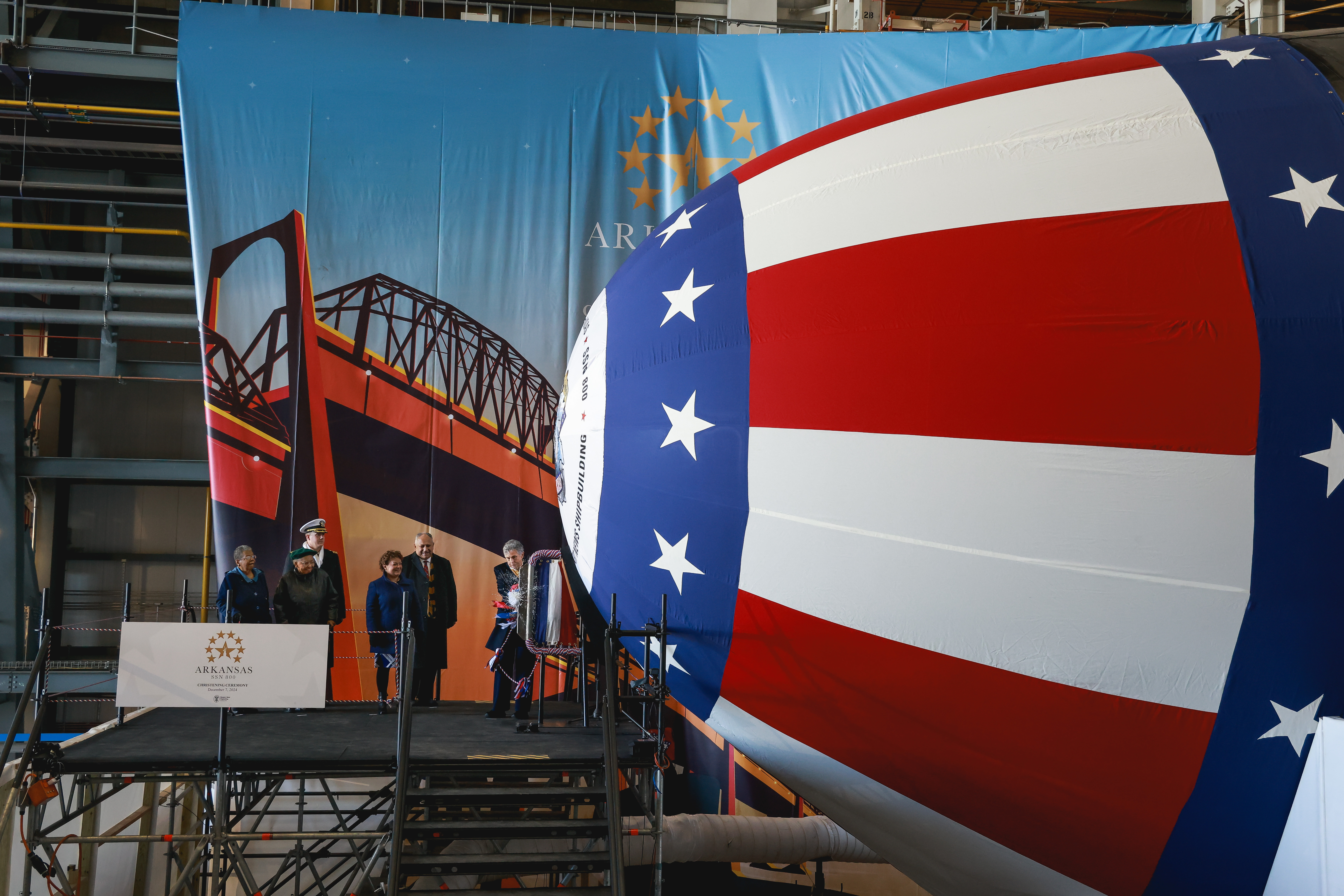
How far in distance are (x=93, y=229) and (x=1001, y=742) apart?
12655mm

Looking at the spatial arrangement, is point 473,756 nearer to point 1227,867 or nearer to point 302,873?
point 1227,867

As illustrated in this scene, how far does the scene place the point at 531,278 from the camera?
9.16m

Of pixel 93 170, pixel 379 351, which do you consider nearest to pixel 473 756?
pixel 379 351

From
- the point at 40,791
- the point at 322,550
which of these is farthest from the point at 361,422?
the point at 40,791

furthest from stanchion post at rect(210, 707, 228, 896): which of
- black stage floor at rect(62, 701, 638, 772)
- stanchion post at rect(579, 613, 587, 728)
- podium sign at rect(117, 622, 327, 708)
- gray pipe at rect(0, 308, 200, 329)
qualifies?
gray pipe at rect(0, 308, 200, 329)

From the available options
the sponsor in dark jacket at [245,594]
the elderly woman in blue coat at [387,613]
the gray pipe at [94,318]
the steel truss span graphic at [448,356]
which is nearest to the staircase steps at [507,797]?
the elderly woman in blue coat at [387,613]

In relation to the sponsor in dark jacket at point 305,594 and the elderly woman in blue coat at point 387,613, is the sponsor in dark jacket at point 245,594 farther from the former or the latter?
the elderly woman in blue coat at point 387,613

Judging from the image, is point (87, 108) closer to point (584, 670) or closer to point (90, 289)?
point (90, 289)

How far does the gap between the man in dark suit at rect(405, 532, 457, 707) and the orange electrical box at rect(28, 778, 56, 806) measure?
2.65 m

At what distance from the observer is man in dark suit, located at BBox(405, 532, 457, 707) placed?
7414mm

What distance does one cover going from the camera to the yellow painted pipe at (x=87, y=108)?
10.6 metres

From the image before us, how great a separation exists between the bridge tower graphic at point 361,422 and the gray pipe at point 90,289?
298cm

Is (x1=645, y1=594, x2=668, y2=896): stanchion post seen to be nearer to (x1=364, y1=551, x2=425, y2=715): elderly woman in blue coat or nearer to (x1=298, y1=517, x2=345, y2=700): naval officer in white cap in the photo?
(x1=364, y1=551, x2=425, y2=715): elderly woman in blue coat

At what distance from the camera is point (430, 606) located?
7.64 meters
